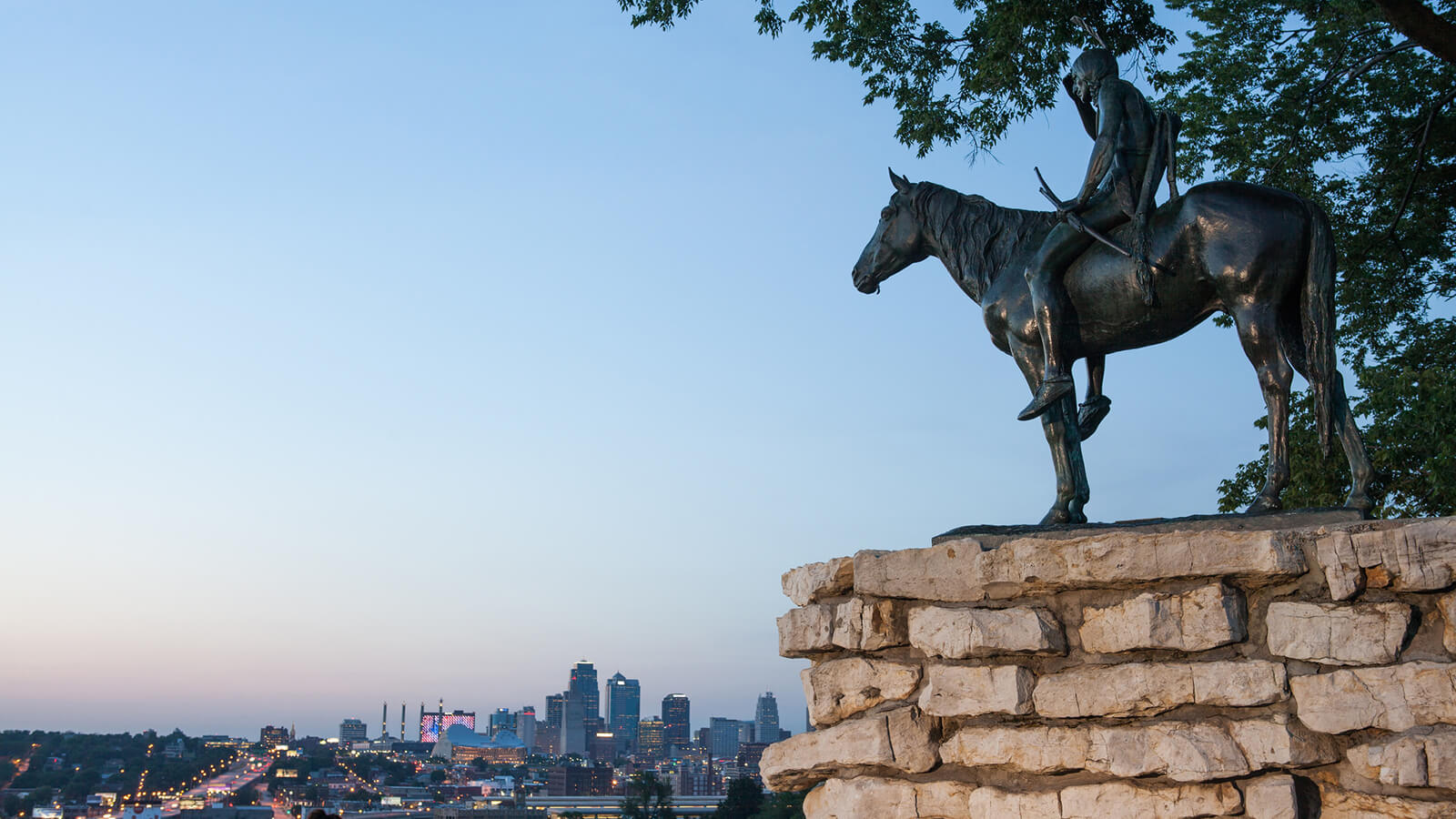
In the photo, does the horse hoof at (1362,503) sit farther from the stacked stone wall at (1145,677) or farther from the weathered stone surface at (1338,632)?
the weathered stone surface at (1338,632)

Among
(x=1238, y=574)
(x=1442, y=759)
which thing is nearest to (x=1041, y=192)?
(x=1238, y=574)

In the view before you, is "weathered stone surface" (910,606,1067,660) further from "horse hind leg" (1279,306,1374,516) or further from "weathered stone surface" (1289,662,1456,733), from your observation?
"horse hind leg" (1279,306,1374,516)

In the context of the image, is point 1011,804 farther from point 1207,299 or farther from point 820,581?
point 1207,299

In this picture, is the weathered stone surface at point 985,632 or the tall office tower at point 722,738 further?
the tall office tower at point 722,738

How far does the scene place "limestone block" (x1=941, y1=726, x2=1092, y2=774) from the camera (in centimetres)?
416

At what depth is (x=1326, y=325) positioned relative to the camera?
15.2 ft

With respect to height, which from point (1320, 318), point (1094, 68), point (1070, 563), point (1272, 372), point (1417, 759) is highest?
point (1094, 68)

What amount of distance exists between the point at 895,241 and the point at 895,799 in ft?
8.86

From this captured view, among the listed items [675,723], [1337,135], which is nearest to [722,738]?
[675,723]

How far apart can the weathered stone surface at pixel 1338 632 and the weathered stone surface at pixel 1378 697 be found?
0.05 meters

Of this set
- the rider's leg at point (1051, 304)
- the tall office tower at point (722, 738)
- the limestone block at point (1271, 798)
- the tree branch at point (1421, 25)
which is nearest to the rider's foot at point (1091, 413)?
the rider's leg at point (1051, 304)

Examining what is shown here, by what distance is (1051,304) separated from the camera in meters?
5.03

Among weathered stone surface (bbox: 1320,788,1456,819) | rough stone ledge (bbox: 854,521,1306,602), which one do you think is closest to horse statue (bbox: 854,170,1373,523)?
rough stone ledge (bbox: 854,521,1306,602)

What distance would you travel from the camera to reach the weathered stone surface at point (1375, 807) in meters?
3.60
